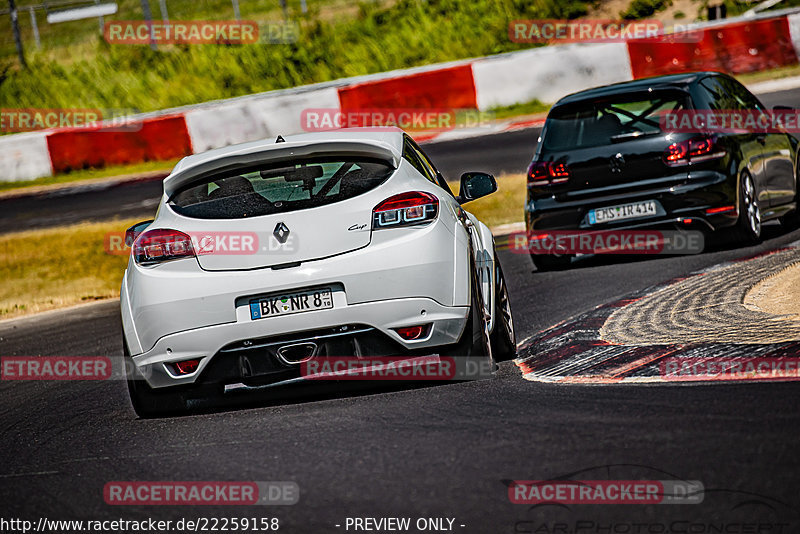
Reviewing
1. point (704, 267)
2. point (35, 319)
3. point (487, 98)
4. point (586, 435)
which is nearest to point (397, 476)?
point (586, 435)

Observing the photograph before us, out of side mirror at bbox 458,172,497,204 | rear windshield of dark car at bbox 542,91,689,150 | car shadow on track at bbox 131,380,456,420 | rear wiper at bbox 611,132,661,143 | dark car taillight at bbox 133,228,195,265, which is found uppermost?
dark car taillight at bbox 133,228,195,265

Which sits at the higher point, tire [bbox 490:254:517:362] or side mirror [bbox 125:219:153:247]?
side mirror [bbox 125:219:153:247]

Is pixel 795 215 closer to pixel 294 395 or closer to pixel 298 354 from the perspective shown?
pixel 294 395

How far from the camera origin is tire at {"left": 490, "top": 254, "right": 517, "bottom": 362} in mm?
6918

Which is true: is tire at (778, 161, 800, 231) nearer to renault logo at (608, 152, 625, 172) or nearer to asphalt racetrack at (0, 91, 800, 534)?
renault logo at (608, 152, 625, 172)

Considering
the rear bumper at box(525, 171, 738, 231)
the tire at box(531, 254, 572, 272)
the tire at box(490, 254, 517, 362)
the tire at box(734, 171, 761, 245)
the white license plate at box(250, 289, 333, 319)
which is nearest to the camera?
the white license plate at box(250, 289, 333, 319)

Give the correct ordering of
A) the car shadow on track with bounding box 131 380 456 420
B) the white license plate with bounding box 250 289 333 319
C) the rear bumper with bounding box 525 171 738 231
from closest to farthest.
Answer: the white license plate with bounding box 250 289 333 319 → the car shadow on track with bounding box 131 380 456 420 → the rear bumper with bounding box 525 171 738 231

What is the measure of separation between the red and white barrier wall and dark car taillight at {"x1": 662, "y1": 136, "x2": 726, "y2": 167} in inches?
545

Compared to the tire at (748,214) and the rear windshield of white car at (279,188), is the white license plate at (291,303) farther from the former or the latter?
the tire at (748,214)

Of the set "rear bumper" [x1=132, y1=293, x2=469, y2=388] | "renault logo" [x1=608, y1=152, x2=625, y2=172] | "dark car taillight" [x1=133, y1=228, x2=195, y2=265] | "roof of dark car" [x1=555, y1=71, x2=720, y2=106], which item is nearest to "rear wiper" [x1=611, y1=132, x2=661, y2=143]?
"renault logo" [x1=608, y1=152, x2=625, y2=172]

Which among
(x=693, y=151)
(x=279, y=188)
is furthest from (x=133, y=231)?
(x=693, y=151)

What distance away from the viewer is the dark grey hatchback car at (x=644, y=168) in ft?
33.2

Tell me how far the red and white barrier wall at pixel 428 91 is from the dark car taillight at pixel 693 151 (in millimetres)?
13851

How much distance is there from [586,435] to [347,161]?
212 cm
